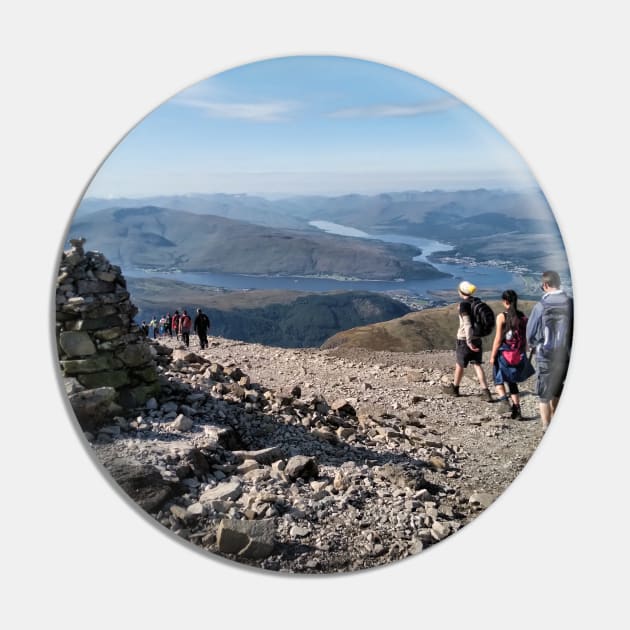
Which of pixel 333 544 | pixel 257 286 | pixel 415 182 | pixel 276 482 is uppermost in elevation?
pixel 415 182

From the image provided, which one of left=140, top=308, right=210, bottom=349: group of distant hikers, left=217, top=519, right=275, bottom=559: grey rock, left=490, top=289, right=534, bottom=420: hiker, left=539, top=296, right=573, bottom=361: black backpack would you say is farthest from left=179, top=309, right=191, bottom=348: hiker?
left=539, top=296, right=573, bottom=361: black backpack

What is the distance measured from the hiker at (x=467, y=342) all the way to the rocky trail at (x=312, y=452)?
7 centimetres

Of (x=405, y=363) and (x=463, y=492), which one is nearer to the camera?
(x=463, y=492)

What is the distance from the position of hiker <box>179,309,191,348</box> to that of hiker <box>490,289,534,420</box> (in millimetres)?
2304

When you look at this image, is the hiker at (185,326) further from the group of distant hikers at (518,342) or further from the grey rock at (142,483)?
the group of distant hikers at (518,342)

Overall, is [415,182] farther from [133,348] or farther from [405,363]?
[133,348]

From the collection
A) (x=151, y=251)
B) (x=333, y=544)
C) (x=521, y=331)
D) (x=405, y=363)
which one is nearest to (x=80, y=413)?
(x=151, y=251)

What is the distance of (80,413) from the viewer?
5.30 m

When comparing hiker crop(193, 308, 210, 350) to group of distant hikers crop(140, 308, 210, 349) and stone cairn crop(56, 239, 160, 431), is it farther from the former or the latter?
stone cairn crop(56, 239, 160, 431)

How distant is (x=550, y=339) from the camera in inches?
213

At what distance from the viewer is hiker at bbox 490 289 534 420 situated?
533 centimetres

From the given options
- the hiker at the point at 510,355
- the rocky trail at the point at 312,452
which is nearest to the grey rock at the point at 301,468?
the rocky trail at the point at 312,452

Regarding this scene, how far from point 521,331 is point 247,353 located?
207 centimetres

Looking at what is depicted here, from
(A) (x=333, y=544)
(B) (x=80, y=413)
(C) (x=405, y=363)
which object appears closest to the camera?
(A) (x=333, y=544)
